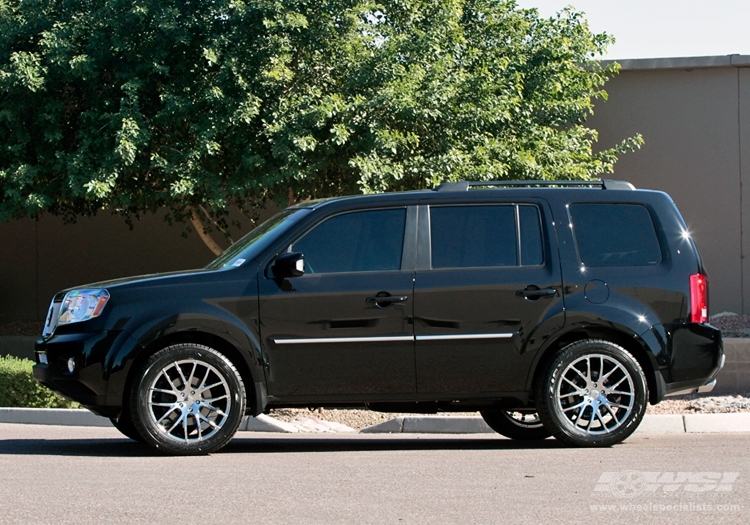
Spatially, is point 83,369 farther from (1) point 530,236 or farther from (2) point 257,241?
(1) point 530,236

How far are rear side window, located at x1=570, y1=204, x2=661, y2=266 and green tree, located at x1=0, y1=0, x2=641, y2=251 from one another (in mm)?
6182

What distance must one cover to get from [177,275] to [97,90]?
9.00 metres

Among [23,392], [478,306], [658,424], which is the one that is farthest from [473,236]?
[23,392]

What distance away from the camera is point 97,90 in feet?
53.4

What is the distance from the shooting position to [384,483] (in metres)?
6.53

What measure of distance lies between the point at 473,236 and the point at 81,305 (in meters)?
2.91

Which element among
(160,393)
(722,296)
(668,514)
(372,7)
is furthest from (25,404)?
(722,296)

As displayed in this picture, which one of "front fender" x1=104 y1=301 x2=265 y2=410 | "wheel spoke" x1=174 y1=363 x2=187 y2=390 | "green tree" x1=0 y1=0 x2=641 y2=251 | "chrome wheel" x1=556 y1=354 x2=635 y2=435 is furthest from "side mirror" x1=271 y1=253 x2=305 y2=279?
"green tree" x1=0 y1=0 x2=641 y2=251

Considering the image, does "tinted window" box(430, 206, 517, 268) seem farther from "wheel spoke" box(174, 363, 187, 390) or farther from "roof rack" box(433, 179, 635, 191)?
"wheel spoke" box(174, 363, 187, 390)

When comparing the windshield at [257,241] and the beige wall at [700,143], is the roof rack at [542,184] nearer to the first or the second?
the windshield at [257,241]

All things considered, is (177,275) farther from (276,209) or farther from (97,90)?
(276,209)

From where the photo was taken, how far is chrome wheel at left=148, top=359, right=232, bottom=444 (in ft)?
25.8

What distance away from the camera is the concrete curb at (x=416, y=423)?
10.4 m

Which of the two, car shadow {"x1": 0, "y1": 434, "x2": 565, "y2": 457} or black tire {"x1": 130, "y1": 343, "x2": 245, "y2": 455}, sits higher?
black tire {"x1": 130, "y1": 343, "x2": 245, "y2": 455}
